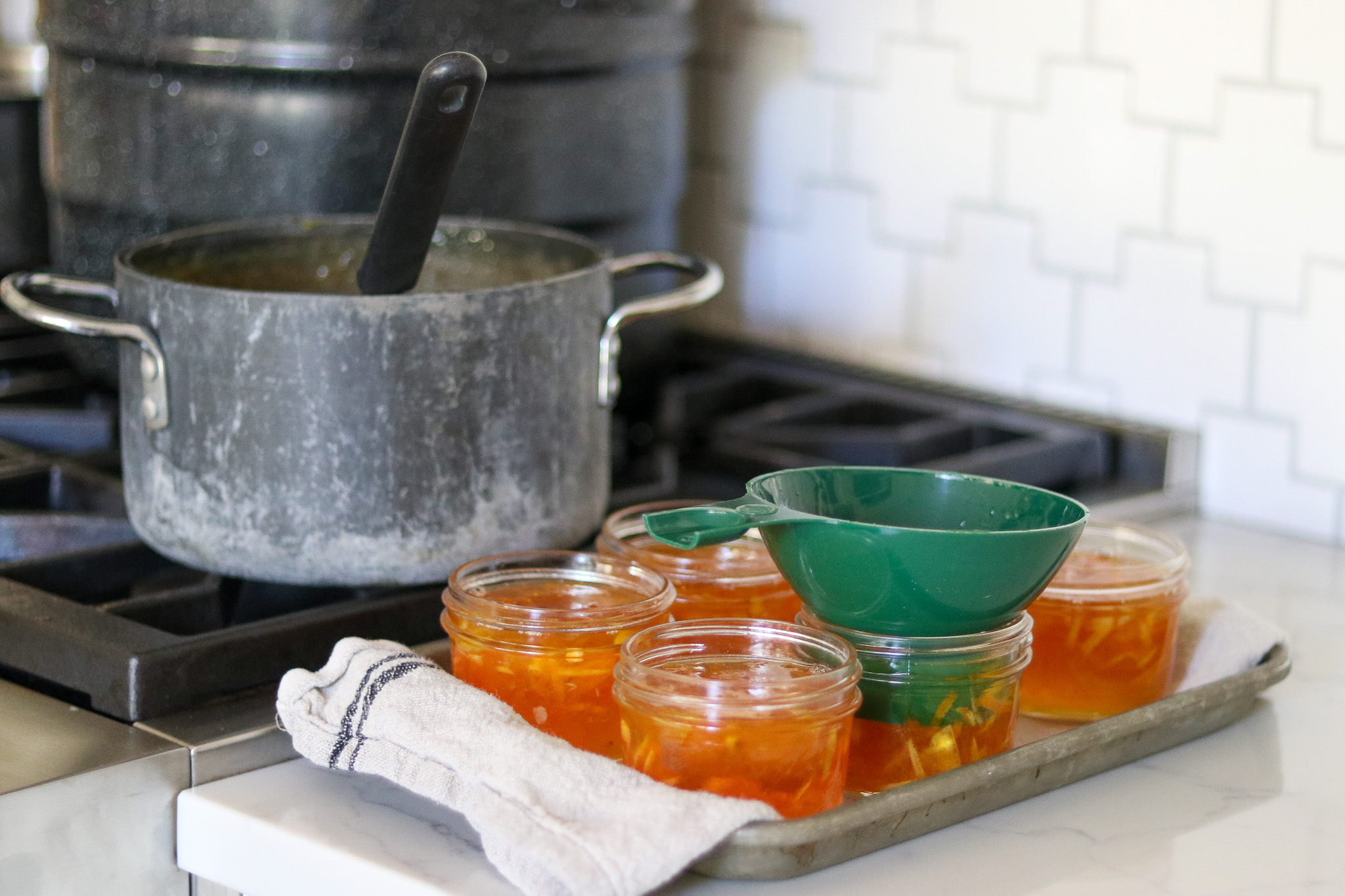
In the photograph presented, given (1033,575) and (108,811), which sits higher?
(1033,575)

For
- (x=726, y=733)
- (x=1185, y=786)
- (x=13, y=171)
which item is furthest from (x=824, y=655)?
(x=13, y=171)

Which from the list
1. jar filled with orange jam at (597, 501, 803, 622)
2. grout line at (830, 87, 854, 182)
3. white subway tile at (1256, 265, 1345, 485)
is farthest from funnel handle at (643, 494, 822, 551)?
grout line at (830, 87, 854, 182)

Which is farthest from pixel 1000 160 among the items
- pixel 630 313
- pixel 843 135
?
pixel 630 313

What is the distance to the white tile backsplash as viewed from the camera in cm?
122

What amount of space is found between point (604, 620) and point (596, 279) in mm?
254

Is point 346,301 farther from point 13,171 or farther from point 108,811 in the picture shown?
point 13,171

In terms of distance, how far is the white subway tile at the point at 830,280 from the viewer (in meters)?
1.52

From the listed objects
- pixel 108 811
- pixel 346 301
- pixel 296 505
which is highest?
pixel 346 301

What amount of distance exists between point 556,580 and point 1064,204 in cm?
70

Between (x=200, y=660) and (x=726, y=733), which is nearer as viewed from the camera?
(x=726, y=733)

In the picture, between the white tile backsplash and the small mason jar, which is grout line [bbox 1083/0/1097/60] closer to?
the white tile backsplash

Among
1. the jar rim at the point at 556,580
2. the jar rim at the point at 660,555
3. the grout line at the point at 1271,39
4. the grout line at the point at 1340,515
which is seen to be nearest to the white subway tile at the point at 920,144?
the grout line at the point at 1271,39

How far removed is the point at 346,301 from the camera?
857 mm

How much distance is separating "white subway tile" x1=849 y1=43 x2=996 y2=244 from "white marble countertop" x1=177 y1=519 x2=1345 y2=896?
0.67 meters
